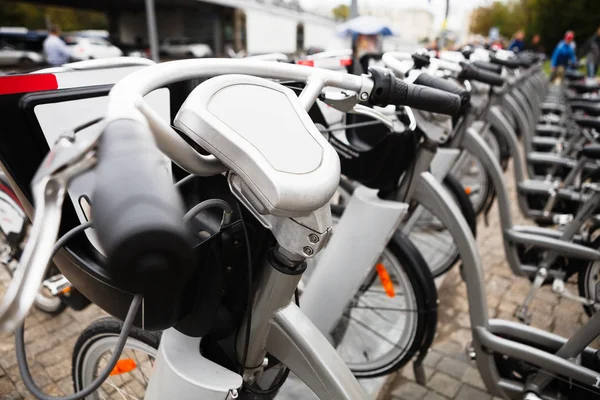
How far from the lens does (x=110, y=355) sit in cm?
173

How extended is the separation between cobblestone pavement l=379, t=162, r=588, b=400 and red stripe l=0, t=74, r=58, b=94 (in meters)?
2.04

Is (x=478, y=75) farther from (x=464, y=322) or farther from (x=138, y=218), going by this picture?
(x=138, y=218)

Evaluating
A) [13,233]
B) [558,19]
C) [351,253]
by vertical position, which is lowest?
[558,19]

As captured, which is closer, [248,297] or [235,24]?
[248,297]

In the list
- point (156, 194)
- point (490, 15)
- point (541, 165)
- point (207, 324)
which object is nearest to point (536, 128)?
point (541, 165)

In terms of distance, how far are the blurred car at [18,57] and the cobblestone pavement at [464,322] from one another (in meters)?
19.4

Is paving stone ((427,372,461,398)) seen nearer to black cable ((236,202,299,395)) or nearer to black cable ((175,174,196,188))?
black cable ((236,202,299,395))

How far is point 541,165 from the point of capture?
4598mm

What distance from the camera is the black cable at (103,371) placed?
0.86 meters

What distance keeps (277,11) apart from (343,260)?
3118 cm

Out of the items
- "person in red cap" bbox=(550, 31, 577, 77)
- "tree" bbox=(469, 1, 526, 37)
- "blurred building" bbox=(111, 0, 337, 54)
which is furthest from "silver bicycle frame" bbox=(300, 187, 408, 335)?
"tree" bbox=(469, 1, 526, 37)

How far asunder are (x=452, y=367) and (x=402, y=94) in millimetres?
1951

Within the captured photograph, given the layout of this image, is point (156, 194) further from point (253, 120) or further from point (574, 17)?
point (574, 17)

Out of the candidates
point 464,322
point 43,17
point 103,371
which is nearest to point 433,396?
point 464,322
